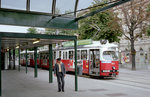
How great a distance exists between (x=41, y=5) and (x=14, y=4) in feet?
4.36

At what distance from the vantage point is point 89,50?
61.3 ft

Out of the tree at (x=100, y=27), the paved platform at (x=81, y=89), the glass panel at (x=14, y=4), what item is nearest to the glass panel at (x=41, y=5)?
the glass panel at (x=14, y=4)

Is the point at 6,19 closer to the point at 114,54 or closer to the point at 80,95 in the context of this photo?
the point at 80,95

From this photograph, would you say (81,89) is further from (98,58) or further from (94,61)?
(94,61)

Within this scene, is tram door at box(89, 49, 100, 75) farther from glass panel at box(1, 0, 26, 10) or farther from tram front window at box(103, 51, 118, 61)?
glass panel at box(1, 0, 26, 10)

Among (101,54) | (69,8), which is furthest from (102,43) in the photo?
(69,8)

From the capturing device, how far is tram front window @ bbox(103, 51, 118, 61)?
17.5 meters

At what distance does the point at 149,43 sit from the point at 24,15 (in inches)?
1480

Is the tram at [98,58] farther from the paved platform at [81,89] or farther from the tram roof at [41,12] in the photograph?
the tram roof at [41,12]

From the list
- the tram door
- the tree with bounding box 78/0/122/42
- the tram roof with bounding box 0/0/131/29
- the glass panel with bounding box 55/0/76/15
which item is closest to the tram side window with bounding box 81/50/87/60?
the tram door

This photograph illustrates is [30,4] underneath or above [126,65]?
above

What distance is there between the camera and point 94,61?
1830cm

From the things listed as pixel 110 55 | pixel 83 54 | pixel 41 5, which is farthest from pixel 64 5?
pixel 83 54

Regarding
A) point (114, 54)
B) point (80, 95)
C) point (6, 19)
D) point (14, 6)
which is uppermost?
point (14, 6)
